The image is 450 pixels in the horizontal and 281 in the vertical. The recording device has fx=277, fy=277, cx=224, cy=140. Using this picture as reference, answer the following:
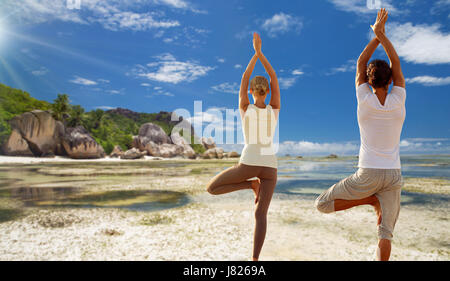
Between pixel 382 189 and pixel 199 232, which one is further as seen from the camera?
pixel 199 232

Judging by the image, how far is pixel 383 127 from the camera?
3.36 meters

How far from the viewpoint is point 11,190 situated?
16.7 meters

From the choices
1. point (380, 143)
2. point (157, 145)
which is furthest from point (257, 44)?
point (157, 145)

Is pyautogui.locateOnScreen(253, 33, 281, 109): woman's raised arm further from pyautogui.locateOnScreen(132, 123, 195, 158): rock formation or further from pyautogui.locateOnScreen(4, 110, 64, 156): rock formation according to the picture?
pyautogui.locateOnScreen(132, 123, 195, 158): rock formation

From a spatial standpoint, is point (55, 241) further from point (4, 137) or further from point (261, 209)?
point (4, 137)

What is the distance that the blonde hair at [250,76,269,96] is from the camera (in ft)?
13.5

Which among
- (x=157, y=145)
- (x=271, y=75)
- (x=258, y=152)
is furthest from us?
(x=157, y=145)

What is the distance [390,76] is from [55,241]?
30.4 ft

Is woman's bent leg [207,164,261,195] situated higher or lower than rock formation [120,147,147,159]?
higher

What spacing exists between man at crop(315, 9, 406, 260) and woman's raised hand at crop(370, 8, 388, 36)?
1cm

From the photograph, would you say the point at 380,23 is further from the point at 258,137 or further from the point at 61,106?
the point at 61,106

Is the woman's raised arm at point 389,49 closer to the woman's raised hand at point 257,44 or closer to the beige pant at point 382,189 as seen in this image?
the beige pant at point 382,189

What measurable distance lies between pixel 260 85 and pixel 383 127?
5.64ft

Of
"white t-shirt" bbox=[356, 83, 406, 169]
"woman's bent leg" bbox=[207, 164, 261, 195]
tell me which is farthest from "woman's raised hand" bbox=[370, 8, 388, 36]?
"woman's bent leg" bbox=[207, 164, 261, 195]
